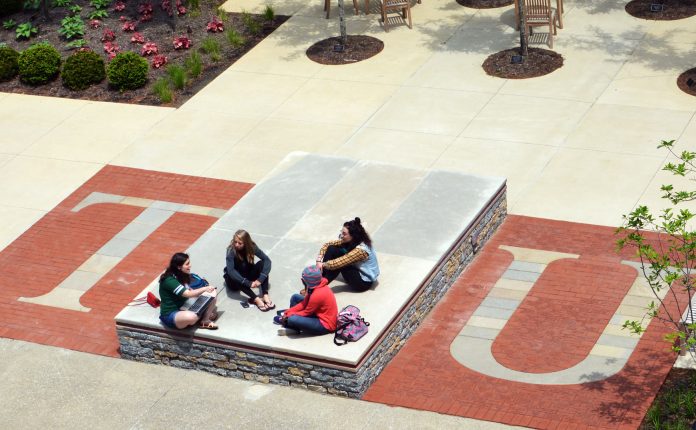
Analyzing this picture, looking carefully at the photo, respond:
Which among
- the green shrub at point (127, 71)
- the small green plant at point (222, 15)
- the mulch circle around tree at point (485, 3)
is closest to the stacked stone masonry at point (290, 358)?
the green shrub at point (127, 71)

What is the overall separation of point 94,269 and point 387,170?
15.0 ft

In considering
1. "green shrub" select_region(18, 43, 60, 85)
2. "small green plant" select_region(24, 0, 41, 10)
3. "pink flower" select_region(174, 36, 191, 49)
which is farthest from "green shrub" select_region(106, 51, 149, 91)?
"small green plant" select_region(24, 0, 41, 10)

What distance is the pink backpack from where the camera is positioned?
1365 centimetres

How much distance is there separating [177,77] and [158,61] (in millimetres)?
1291

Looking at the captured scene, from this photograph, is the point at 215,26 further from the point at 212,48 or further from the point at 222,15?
the point at 212,48

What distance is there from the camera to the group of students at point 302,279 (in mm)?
13836

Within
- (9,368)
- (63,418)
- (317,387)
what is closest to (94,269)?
(9,368)

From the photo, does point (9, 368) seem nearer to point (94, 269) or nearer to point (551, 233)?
point (94, 269)

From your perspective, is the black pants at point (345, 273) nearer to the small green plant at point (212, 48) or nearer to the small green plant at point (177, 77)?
the small green plant at point (177, 77)

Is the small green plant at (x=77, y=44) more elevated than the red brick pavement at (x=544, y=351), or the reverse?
the small green plant at (x=77, y=44)

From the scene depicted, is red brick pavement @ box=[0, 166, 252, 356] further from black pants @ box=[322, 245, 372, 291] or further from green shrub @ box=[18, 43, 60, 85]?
green shrub @ box=[18, 43, 60, 85]

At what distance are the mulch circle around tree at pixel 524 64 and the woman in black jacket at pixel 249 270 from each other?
8.94 meters

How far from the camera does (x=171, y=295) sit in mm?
14180

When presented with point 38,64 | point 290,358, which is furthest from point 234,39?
point 290,358
